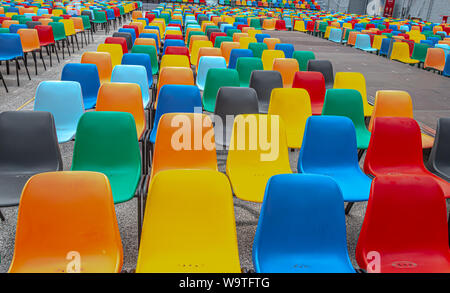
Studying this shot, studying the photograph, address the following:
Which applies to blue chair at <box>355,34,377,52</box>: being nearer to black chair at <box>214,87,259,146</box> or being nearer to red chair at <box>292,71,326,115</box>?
red chair at <box>292,71,326,115</box>

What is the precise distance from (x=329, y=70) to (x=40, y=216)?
190 inches

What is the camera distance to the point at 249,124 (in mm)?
3045

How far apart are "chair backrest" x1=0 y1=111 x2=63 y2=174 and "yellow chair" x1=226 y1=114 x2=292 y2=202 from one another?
4.62 ft

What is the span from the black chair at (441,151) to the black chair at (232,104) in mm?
1661

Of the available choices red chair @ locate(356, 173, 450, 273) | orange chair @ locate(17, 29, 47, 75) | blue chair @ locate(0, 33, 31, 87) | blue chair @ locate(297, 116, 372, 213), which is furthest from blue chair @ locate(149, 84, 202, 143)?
orange chair @ locate(17, 29, 47, 75)

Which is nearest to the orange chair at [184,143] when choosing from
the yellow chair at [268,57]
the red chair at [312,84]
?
the red chair at [312,84]

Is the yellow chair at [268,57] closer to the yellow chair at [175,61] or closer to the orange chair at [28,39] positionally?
the yellow chair at [175,61]

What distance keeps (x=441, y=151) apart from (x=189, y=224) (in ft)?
8.27

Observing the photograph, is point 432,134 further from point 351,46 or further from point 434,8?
point 434,8

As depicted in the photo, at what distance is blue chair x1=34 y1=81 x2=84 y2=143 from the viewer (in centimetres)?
360

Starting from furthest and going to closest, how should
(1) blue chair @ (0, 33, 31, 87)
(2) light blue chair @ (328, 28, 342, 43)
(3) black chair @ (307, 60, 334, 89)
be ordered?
(2) light blue chair @ (328, 28, 342, 43)
(1) blue chair @ (0, 33, 31, 87)
(3) black chair @ (307, 60, 334, 89)

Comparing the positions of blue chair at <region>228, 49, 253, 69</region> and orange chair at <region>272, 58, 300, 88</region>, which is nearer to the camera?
orange chair at <region>272, 58, 300, 88</region>

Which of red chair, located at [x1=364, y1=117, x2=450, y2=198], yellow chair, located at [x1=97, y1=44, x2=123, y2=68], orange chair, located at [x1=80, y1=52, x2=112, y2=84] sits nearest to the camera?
red chair, located at [x1=364, y1=117, x2=450, y2=198]
